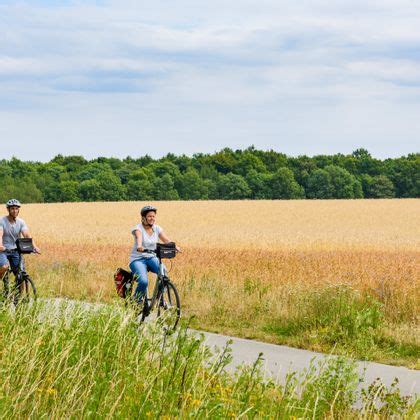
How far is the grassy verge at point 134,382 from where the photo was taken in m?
5.68

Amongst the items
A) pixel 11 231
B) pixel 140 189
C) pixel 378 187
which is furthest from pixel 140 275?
pixel 378 187

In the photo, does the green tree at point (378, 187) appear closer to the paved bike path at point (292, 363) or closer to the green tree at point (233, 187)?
the green tree at point (233, 187)

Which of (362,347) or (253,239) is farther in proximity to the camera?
(253,239)

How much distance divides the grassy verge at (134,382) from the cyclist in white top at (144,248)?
10.6 ft

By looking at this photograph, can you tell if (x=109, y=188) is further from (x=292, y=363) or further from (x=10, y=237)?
(x=292, y=363)

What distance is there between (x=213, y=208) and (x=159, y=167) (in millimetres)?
49315

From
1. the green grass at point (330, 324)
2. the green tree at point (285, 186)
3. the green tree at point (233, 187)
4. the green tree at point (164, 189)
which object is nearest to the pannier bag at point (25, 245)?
the green grass at point (330, 324)

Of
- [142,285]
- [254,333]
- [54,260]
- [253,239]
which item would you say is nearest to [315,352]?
[254,333]

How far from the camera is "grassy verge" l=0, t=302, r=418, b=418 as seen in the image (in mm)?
5680

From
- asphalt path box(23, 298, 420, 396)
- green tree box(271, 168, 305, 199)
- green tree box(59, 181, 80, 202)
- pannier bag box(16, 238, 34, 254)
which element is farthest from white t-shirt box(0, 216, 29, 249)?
green tree box(271, 168, 305, 199)

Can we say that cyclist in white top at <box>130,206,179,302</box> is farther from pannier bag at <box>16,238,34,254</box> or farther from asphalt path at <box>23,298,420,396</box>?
pannier bag at <box>16,238,34,254</box>

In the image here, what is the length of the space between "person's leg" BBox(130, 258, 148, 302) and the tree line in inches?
3725

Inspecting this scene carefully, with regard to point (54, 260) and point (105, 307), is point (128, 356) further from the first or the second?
point (54, 260)

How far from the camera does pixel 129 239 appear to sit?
3741 centimetres
